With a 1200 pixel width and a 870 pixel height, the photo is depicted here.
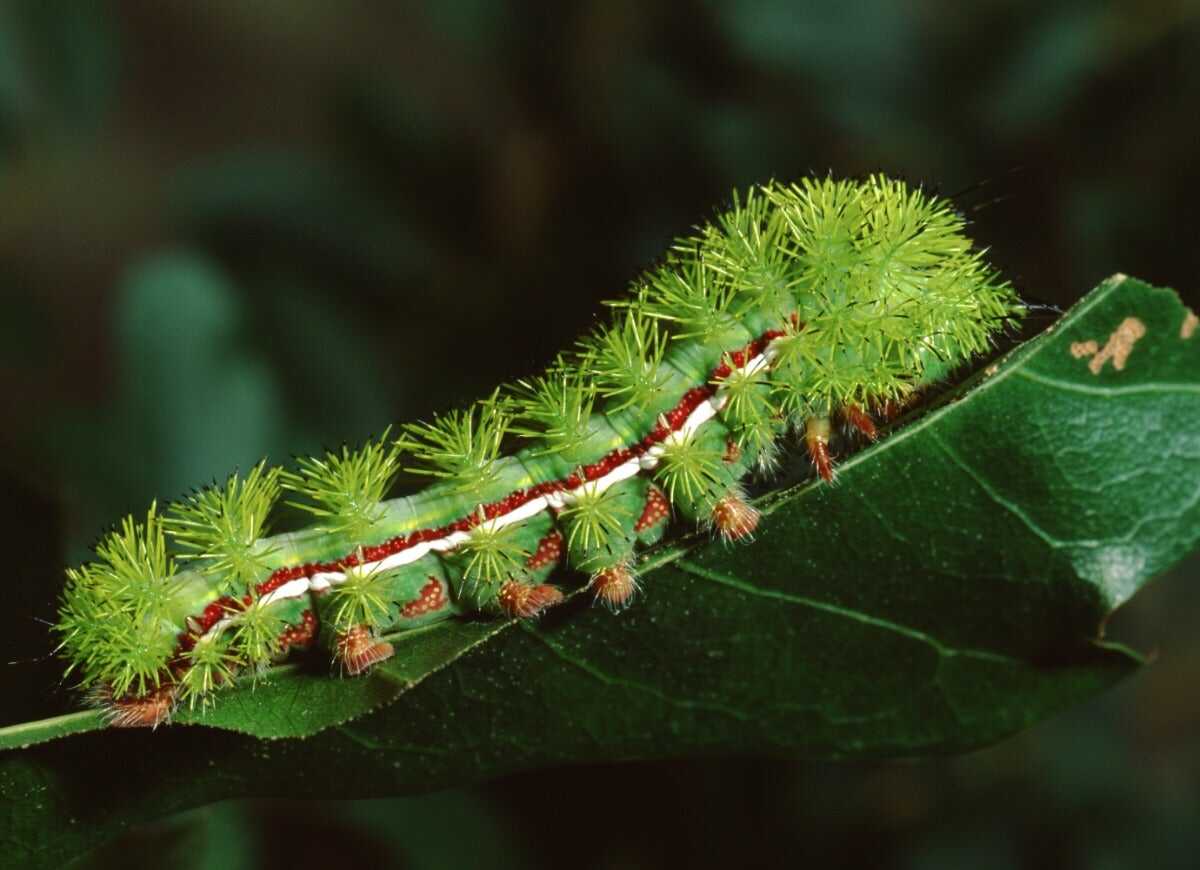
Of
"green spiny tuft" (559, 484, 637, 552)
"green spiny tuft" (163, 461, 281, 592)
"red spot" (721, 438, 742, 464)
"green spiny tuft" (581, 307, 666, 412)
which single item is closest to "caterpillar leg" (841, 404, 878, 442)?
"red spot" (721, 438, 742, 464)

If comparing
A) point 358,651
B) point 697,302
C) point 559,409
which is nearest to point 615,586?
point 559,409

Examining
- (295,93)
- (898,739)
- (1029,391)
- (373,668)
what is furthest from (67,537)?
(295,93)

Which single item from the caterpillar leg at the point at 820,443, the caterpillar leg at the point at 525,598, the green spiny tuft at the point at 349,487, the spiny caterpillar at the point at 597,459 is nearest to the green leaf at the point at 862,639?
the caterpillar leg at the point at 820,443

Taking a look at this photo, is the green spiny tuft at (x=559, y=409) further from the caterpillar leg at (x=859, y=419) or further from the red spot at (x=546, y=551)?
the caterpillar leg at (x=859, y=419)

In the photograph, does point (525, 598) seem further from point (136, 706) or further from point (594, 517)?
point (136, 706)

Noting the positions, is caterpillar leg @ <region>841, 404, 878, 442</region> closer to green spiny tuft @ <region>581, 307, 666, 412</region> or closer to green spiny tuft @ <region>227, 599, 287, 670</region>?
green spiny tuft @ <region>581, 307, 666, 412</region>

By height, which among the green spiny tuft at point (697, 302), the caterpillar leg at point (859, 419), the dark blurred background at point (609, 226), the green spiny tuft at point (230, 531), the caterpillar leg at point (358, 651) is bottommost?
the caterpillar leg at point (358, 651)

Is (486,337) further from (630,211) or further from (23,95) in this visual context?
(23,95)
